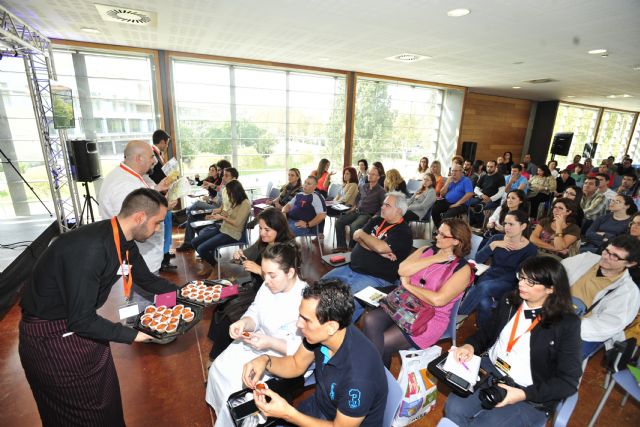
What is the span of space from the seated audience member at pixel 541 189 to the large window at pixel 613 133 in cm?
1282

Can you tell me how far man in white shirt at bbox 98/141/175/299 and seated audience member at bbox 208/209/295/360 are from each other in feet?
3.16

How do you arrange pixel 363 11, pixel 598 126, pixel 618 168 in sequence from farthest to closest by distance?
pixel 598 126, pixel 618 168, pixel 363 11

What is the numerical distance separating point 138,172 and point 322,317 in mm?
2698

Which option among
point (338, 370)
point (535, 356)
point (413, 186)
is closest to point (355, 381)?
point (338, 370)

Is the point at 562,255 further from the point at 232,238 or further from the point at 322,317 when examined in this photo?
the point at 232,238

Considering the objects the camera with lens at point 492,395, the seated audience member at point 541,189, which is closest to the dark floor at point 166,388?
the camera with lens at point 492,395

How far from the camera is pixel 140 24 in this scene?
4.66 m

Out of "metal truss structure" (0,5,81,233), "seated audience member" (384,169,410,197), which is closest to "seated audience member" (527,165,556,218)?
"seated audience member" (384,169,410,197)

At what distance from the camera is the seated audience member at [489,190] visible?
6578 mm

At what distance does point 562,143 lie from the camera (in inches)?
482

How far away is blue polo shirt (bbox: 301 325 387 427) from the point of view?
1.31 m

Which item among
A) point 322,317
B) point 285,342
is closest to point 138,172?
point 285,342

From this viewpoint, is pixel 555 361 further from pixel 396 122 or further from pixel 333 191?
pixel 396 122

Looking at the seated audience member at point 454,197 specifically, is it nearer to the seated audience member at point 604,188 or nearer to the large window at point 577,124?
the seated audience member at point 604,188
